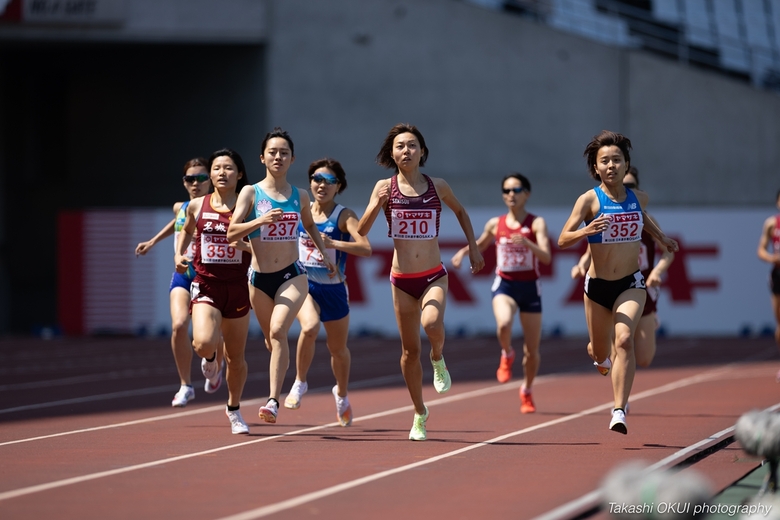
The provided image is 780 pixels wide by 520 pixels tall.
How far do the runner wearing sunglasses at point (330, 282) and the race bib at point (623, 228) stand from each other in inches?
81.6

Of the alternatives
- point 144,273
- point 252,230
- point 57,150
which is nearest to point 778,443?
point 252,230

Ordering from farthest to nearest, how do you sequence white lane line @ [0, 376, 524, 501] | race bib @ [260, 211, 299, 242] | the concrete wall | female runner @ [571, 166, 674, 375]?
the concrete wall → female runner @ [571, 166, 674, 375] → race bib @ [260, 211, 299, 242] → white lane line @ [0, 376, 524, 501]

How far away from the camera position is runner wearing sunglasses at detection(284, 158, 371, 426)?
10094mm

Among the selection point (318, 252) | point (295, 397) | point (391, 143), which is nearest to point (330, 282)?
point (318, 252)

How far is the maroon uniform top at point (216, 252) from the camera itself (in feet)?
32.0

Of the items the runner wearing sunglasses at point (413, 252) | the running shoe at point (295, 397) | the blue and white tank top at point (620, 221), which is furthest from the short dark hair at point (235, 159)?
the blue and white tank top at point (620, 221)

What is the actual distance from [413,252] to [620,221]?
64.7 inches

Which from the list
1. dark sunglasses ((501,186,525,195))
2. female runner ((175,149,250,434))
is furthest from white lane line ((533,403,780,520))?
dark sunglasses ((501,186,525,195))

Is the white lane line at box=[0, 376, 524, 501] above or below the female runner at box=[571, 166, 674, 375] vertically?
below

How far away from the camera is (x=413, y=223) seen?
30.2 ft

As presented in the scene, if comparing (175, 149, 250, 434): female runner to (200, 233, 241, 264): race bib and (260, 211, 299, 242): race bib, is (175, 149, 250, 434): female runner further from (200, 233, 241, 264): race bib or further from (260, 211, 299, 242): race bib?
(260, 211, 299, 242): race bib

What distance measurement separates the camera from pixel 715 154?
29.1 metres

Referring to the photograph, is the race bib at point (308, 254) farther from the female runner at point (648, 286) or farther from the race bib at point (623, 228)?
the race bib at point (623, 228)

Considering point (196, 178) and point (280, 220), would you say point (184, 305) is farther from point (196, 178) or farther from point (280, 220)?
point (280, 220)
